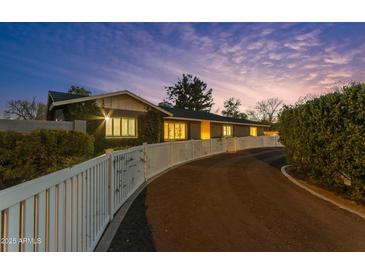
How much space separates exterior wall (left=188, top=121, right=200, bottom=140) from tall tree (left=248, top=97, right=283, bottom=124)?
3944 centimetres

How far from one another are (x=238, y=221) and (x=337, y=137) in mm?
3493

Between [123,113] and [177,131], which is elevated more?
[123,113]

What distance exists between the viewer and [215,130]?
23.9 metres

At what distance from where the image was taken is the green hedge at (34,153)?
6.62 m

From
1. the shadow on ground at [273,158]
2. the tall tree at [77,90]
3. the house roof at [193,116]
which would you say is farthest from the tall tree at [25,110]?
the shadow on ground at [273,158]

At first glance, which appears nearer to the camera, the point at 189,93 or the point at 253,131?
the point at 253,131

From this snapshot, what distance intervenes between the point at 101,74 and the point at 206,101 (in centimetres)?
3161

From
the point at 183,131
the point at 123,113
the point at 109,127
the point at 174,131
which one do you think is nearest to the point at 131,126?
the point at 123,113

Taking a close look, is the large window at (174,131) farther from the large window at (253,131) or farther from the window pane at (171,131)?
the large window at (253,131)

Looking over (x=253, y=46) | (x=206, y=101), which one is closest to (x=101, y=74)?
(x=253, y=46)

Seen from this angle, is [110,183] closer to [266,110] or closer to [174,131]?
[174,131]

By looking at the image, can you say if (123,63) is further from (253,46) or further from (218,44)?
(253,46)

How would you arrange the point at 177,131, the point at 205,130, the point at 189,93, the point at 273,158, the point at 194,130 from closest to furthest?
1. the point at 273,158
2. the point at 177,131
3. the point at 194,130
4. the point at 205,130
5. the point at 189,93

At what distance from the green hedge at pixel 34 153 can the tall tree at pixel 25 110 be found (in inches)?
1546
